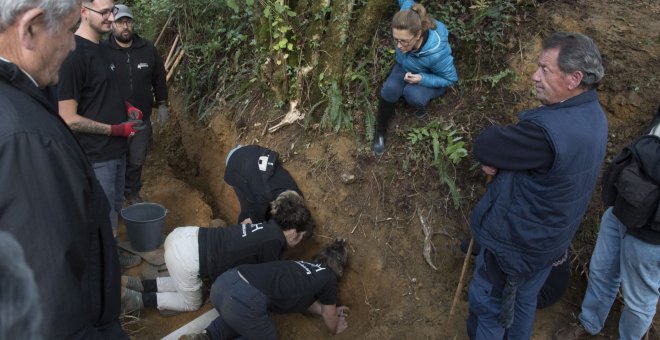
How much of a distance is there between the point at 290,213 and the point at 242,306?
0.94 metres

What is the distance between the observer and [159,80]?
17.7ft

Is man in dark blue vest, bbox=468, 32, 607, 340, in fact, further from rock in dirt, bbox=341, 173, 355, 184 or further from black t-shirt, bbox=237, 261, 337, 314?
rock in dirt, bbox=341, 173, 355, 184

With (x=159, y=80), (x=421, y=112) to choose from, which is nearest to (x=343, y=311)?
(x=421, y=112)

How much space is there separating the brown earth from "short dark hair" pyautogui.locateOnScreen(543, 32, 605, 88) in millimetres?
1822

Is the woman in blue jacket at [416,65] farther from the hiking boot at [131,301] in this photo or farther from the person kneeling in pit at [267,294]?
the hiking boot at [131,301]

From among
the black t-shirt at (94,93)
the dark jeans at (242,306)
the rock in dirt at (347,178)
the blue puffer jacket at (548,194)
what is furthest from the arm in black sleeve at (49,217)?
the rock in dirt at (347,178)

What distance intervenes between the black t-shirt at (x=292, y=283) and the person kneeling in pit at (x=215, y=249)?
9.1 inches

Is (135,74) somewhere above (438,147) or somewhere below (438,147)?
above

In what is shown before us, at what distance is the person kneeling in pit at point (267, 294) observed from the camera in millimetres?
3766

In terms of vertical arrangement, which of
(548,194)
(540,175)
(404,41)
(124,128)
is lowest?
(548,194)

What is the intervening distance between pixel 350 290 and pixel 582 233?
2.20 meters

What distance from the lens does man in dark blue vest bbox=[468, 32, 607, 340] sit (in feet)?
9.14

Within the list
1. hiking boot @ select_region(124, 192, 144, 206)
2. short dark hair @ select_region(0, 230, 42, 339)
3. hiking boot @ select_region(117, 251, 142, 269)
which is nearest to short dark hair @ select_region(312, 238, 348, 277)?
hiking boot @ select_region(117, 251, 142, 269)

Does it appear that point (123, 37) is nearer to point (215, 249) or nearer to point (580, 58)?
point (215, 249)
